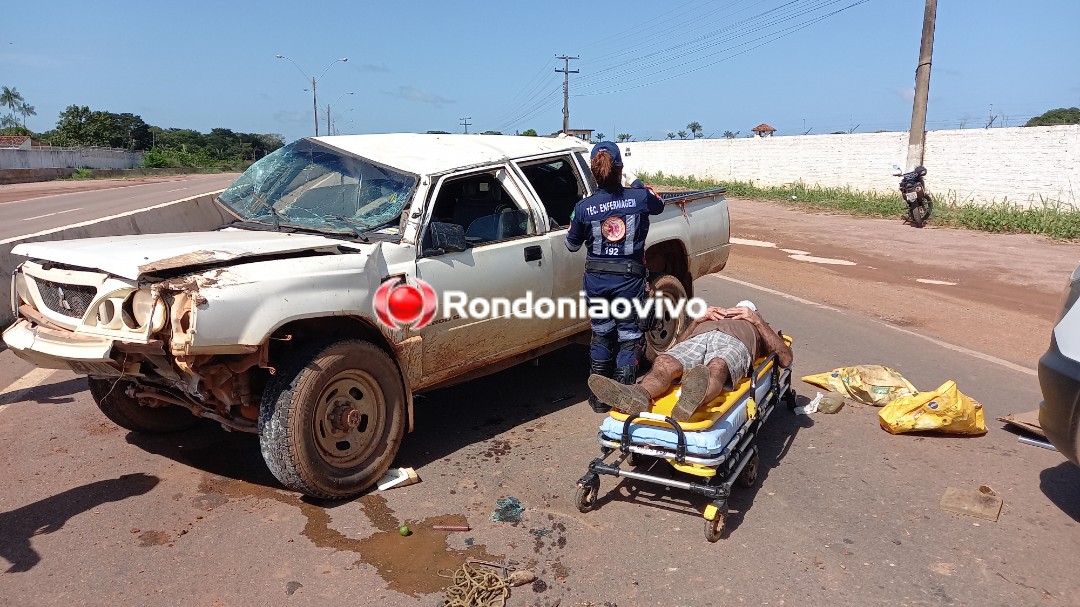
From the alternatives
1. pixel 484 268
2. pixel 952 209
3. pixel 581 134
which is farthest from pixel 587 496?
pixel 952 209

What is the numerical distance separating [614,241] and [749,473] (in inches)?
69.6

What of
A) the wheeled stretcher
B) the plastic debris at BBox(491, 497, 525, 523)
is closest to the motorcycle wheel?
the wheeled stretcher

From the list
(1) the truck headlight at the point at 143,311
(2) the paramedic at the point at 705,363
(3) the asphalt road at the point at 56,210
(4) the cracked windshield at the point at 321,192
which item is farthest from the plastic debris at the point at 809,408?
(3) the asphalt road at the point at 56,210

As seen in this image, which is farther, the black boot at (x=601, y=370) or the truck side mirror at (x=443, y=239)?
the black boot at (x=601, y=370)

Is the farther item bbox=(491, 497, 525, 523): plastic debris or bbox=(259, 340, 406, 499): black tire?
bbox=(491, 497, 525, 523): plastic debris

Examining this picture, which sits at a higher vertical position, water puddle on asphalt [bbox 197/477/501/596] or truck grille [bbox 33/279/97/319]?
truck grille [bbox 33/279/97/319]

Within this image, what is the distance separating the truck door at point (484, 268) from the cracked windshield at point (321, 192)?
0.31m

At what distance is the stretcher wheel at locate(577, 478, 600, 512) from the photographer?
13.4 feet

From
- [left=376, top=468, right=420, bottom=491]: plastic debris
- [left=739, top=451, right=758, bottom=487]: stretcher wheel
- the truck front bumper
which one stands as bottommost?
[left=376, top=468, right=420, bottom=491]: plastic debris

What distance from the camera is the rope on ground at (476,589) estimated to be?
3285 mm

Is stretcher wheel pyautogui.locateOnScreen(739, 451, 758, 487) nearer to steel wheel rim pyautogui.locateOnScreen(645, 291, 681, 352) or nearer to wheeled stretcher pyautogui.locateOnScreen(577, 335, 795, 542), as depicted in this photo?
wheeled stretcher pyautogui.locateOnScreen(577, 335, 795, 542)

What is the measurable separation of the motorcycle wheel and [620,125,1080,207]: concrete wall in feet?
Result: 6.24

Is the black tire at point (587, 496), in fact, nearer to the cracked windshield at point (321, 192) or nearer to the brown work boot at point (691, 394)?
the brown work boot at point (691, 394)

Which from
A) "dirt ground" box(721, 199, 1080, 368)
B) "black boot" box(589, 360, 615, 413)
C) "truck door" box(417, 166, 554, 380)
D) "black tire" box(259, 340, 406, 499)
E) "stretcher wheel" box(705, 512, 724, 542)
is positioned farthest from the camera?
"dirt ground" box(721, 199, 1080, 368)
